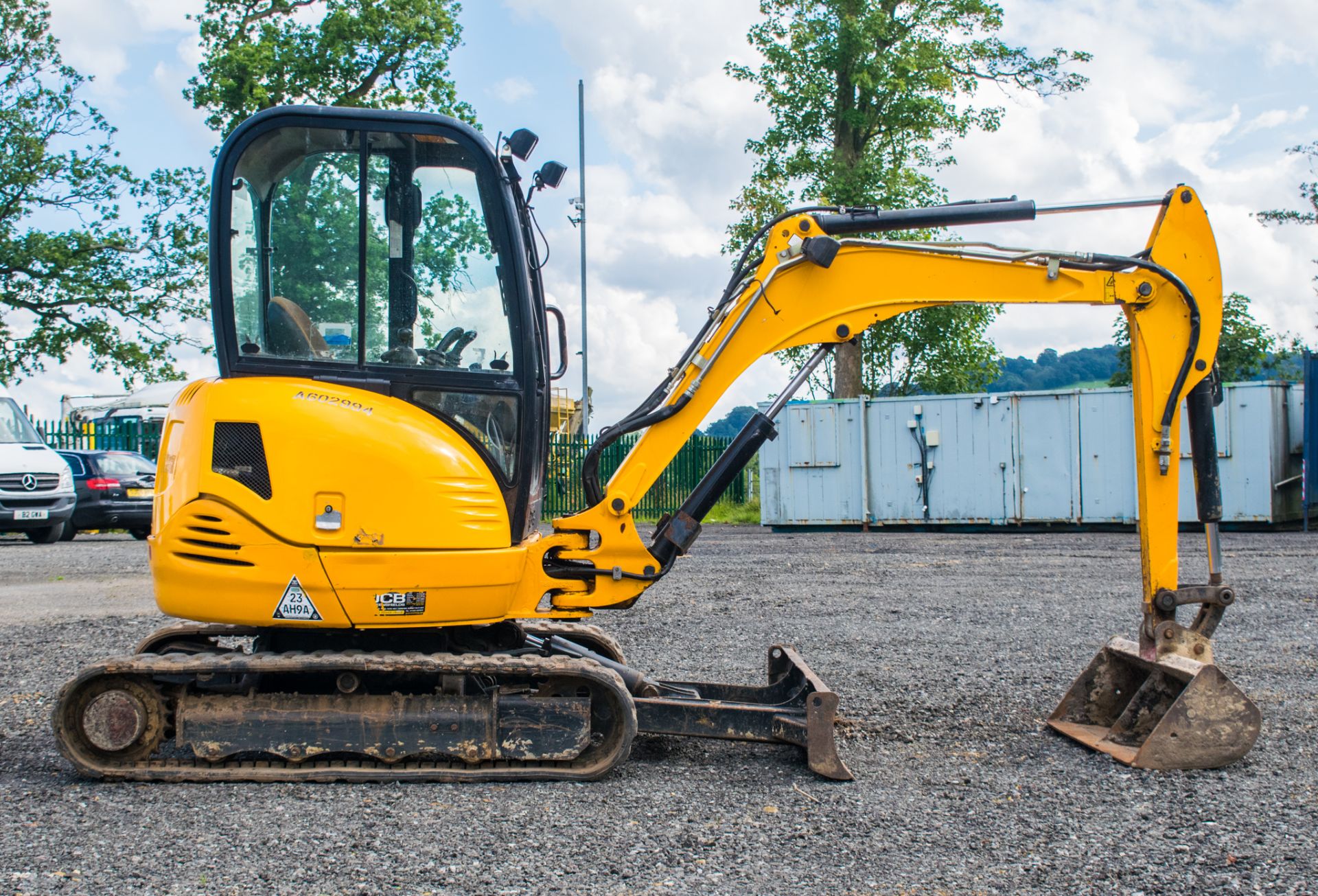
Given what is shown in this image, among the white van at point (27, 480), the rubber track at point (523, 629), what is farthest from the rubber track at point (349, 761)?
the white van at point (27, 480)

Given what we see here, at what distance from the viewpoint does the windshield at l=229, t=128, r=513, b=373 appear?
15.4 feet

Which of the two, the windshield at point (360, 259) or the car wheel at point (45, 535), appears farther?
the car wheel at point (45, 535)

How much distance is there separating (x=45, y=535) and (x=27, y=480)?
1.57 meters

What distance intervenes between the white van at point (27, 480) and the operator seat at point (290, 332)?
13.4 m

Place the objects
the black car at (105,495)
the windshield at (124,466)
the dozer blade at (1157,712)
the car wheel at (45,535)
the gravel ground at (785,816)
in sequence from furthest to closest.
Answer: the windshield at (124,466), the black car at (105,495), the car wheel at (45,535), the dozer blade at (1157,712), the gravel ground at (785,816)

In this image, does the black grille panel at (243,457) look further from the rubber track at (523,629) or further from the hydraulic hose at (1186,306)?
the hydraulic hose at (1186,306)

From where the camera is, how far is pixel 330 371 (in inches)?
185

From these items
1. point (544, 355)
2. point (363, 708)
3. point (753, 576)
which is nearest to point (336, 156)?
point (544, 355)

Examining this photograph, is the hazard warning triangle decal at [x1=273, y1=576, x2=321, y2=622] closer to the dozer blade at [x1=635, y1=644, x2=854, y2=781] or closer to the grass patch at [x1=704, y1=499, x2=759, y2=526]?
the dozer blade at [x1=635, y1=644, x2=854, y2=781]

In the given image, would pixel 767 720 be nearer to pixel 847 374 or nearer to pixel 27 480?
pixel 27 480

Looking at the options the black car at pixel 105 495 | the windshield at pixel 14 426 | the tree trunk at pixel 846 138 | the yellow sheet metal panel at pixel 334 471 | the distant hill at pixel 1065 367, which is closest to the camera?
the yellow sheet metal panel at pixel 334 471

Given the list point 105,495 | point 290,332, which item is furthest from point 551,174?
point 105,495

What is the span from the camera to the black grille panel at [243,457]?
4461 millimetres

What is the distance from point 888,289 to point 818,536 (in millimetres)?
13248
